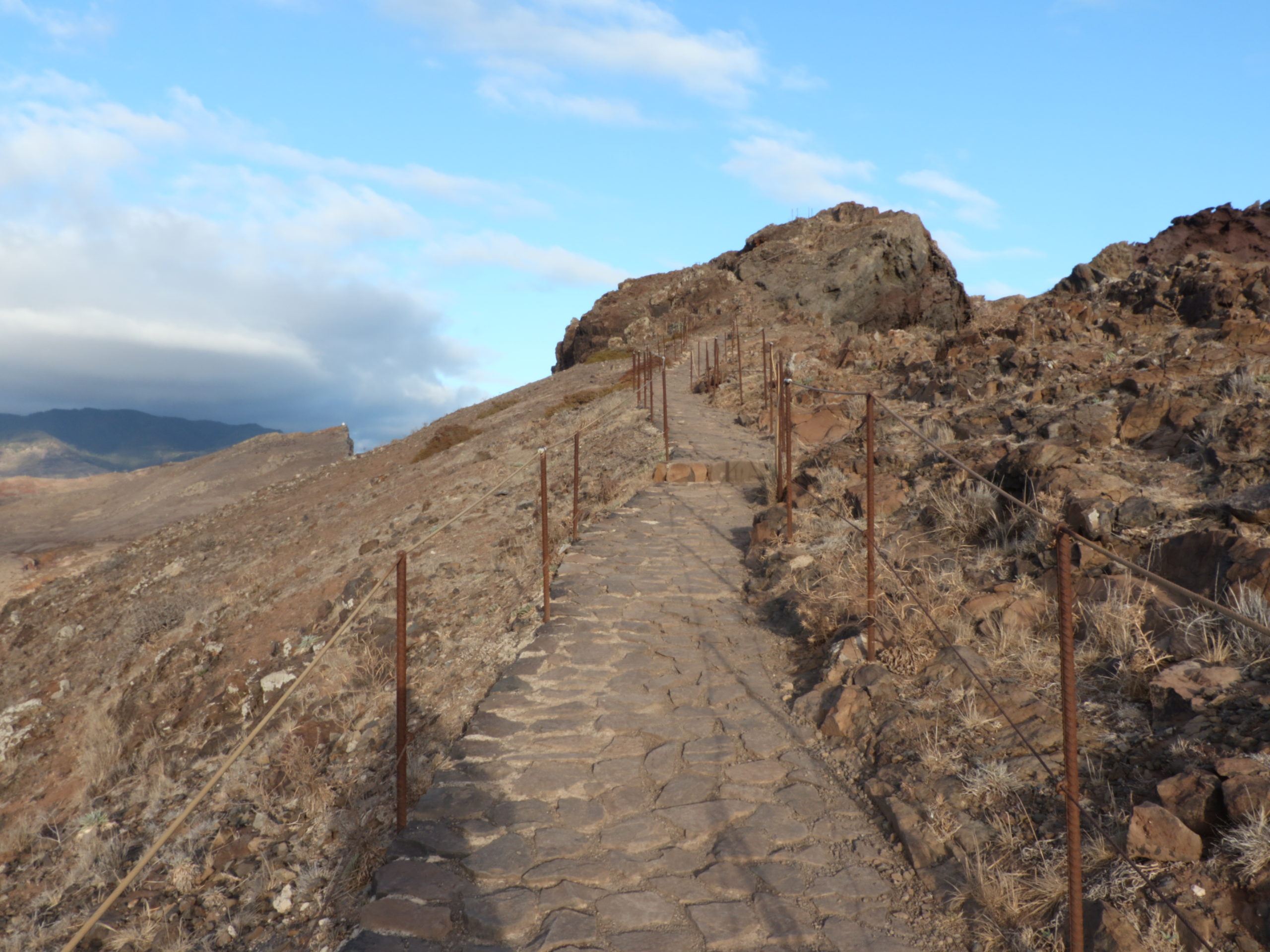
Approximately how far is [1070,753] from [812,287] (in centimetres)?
2933

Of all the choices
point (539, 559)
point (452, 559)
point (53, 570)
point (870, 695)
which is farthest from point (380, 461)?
point (870, 695)

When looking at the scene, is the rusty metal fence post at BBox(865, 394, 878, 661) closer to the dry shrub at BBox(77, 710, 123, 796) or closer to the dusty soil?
the dusty soil

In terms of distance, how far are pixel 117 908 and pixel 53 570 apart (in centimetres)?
1897

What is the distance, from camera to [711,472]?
11.1 m

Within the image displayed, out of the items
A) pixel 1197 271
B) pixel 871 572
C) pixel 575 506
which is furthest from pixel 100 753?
pixel 1197 271

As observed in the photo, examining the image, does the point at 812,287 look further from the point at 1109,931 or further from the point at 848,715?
the point at 1109,931

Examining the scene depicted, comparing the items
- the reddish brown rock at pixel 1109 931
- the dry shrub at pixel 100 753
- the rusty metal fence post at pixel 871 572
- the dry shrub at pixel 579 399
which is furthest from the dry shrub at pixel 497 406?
the reddish brown rock at pixel 1109 931

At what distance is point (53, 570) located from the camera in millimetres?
18828

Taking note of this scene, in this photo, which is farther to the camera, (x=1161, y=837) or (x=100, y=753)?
(x=100, y=753)

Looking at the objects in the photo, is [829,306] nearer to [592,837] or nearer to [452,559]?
[452,559]

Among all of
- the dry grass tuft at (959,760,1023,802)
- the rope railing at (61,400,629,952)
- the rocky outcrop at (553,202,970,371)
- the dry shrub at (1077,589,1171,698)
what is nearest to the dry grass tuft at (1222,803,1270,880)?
the dry grass tuft at (959,760,1023,802)

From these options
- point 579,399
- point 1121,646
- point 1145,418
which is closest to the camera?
point 1121,646

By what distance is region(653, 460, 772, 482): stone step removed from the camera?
10930 millimetres

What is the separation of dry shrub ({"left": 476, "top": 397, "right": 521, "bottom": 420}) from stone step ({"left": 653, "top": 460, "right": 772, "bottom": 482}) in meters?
13.5
